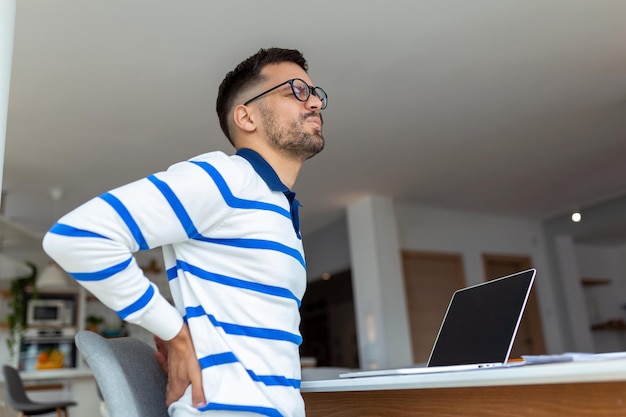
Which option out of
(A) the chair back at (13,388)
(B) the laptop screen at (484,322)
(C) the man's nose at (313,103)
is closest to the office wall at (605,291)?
(A) the chair back at (13,388)

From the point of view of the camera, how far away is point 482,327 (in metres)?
1.31

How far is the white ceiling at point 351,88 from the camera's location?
313 centimetres

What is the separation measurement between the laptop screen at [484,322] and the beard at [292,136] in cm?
52

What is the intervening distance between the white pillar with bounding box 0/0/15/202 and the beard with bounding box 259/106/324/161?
104 centimetres

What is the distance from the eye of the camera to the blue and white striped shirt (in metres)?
0.96

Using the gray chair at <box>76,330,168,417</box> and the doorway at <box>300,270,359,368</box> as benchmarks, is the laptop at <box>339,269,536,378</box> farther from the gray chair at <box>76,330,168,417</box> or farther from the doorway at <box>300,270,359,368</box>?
the doorway at <box>300,270,359,368</box>

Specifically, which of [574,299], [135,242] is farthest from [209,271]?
[574,299]

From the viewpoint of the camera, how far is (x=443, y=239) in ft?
22.8

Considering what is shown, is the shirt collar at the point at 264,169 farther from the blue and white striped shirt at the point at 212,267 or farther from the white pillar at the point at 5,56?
the white pillar at the point at 5,56

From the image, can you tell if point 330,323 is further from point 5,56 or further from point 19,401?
point 5,56

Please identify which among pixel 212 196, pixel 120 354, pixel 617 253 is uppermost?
pixel 617 253

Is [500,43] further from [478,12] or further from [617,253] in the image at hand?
[617,253]

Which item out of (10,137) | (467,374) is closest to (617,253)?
(10,137)

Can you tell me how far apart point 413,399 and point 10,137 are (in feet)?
13.1
